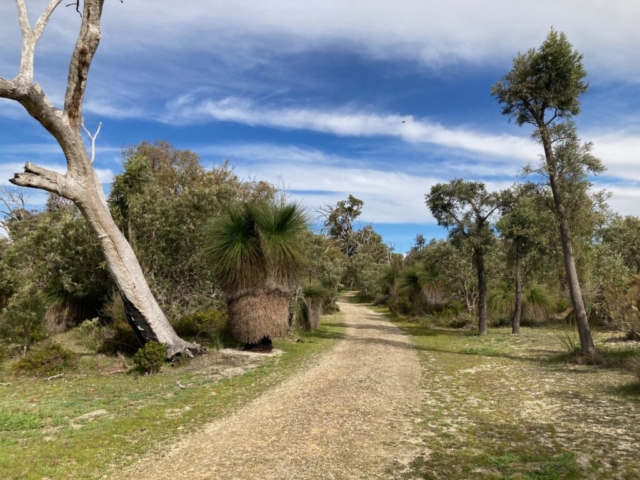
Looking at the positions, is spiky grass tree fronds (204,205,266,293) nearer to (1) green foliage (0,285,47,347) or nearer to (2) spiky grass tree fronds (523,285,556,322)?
(1) green foliage (0,285,47,347)

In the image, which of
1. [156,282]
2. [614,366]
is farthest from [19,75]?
[614,366]

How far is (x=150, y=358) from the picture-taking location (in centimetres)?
888

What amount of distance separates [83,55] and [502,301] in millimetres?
19610

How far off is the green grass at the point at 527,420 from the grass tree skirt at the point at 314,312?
723 centimetres

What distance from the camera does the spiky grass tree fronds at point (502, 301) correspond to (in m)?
20.1

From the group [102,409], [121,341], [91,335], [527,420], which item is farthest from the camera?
[91,335]

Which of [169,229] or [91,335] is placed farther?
[169,229]

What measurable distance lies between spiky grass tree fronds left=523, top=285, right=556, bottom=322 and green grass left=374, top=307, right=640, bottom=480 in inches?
383

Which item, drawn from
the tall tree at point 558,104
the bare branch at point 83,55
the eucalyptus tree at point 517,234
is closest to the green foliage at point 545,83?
the tall tree at point 558,104

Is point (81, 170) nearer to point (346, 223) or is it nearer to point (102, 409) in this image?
point (102, 409)

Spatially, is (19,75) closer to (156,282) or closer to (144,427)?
(144,427)

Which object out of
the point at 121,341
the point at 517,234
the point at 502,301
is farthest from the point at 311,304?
the point at 502,301

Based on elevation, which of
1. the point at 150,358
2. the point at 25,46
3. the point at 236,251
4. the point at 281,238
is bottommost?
the point at 150,358

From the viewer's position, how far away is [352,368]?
966 cm
